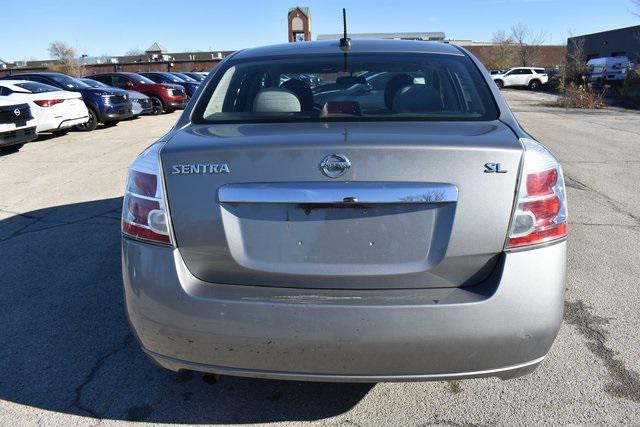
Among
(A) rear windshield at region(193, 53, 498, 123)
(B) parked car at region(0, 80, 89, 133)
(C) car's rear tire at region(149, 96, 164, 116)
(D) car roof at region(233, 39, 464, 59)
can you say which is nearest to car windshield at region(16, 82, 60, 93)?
(B) parked car at region(0, 80, 89, 133)

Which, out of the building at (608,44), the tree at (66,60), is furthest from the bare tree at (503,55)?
the tree at (66,60)

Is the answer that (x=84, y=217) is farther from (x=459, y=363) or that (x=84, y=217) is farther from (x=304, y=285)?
(x=459, y=363)

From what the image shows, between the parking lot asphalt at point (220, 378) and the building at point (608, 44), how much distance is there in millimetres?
36025

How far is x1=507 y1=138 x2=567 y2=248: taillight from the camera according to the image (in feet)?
7.07

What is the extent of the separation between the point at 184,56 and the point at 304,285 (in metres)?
73.1

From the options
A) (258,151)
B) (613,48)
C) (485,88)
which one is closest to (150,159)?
(258,151)

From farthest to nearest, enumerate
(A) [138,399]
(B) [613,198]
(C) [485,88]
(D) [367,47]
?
(B) [613,198] < (D) [367,47] < (C) [485,88] < (A) [138,399]

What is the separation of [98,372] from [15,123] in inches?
350

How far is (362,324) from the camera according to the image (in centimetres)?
208

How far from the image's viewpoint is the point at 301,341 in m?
2.11

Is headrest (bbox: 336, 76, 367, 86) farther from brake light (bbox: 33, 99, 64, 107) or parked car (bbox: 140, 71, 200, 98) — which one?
parked car (bbox: 140, 71, 200, 98)

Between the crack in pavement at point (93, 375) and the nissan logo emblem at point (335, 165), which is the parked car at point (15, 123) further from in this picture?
the nissan logo emblem at point (335, 165)

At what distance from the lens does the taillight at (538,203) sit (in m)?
2.15

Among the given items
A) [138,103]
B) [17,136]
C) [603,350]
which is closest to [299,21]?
[138,103]
